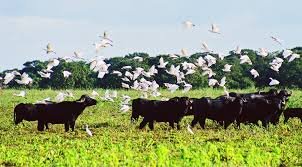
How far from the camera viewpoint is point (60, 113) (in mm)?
22094

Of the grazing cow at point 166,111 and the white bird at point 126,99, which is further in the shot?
the white bird at point 126,99

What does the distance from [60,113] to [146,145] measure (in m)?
6.12

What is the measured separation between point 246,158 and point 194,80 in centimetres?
5613

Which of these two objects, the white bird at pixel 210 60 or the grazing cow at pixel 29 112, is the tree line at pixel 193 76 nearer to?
the white bird at pixel 210 60

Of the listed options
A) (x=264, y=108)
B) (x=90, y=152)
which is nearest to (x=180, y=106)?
(x=264, y=108)

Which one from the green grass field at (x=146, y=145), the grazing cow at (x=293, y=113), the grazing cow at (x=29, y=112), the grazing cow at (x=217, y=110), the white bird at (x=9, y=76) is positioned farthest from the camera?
the grazing cow at (x=293, y=113)

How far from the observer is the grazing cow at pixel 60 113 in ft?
71.9

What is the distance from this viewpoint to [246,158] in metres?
13.7

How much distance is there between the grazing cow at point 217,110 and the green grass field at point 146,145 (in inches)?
17.4

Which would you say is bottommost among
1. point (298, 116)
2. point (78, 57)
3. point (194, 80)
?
point (194, 80)

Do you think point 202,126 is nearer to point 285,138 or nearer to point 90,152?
point 285,138

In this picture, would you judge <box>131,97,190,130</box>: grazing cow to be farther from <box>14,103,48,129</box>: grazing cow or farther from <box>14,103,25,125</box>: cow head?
<box>14,103,25,125</box>: cow head

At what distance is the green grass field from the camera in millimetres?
13602

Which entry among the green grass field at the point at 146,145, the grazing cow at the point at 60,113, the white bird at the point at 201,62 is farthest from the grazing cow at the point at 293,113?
the grazing cow at the point at 60,113
